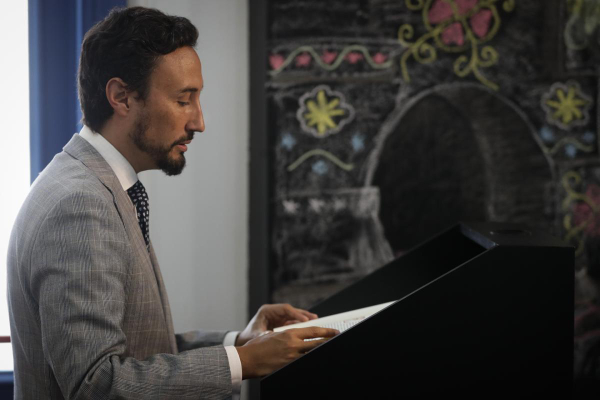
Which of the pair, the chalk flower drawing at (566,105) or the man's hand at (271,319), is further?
the chalk flower drawing at (566,105)

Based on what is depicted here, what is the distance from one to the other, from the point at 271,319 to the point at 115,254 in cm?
52

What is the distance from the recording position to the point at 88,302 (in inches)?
35.9

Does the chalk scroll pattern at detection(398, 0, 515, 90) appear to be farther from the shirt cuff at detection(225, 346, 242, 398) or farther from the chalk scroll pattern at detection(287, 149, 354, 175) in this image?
the shirt cuff at detection(225, 346, 242, 398)

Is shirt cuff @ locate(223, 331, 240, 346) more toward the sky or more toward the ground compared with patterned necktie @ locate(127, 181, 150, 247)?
more toward the ground

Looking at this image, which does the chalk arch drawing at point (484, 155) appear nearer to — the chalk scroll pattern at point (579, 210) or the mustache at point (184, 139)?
the chalk scroll pattern at point (579, 210)

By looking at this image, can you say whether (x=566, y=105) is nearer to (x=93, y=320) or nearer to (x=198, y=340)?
(x=198, y=340)

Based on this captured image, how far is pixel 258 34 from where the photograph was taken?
78.3 inches

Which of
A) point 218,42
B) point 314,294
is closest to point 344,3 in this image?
point 218,42

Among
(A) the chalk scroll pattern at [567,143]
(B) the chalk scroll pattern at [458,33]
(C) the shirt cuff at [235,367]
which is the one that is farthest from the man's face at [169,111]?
(A) the chalk scroll pattern at [567,143]

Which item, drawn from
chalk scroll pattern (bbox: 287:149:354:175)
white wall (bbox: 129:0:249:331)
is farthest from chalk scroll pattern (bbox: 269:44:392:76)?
chalk scroll pattern (bbox: 287:149:354:175)

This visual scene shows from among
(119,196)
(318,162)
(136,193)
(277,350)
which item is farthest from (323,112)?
(277,350)

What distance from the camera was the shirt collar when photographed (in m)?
1.16

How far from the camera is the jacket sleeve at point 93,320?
0.90 metres

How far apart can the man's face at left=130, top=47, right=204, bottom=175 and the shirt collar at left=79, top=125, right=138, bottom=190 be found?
44 mm
